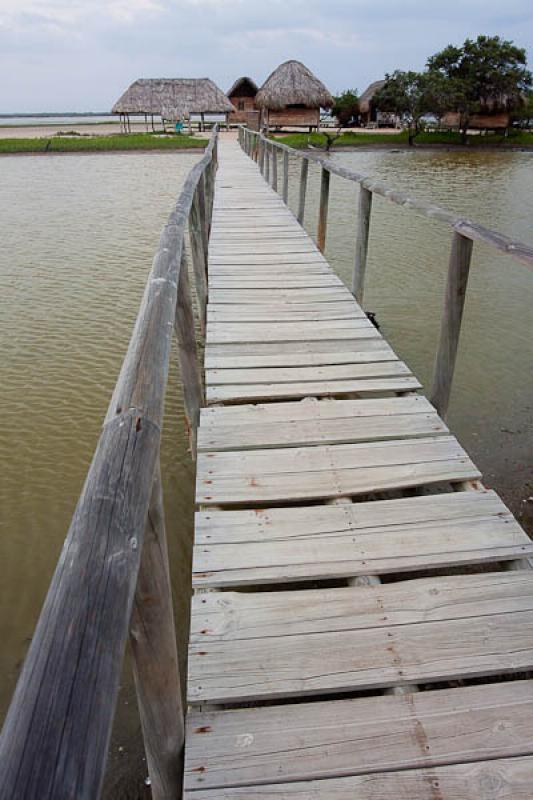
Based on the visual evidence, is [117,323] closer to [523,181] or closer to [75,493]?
[75,493]

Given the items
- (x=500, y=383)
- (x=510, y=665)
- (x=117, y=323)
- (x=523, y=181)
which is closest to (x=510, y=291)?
(x=500, y=383)

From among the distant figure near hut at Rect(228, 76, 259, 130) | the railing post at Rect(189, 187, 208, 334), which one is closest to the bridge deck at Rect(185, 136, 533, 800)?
the railing post at Rect(189, 187, 208, 334)

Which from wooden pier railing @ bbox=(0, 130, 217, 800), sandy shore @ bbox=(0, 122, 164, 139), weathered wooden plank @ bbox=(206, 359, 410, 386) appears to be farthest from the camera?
sandy shore @ bbox=(0, 122, 164, 139)

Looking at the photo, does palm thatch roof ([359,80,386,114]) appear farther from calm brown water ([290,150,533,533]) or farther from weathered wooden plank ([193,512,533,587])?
weathered wooden plank ([193,512,533,587])

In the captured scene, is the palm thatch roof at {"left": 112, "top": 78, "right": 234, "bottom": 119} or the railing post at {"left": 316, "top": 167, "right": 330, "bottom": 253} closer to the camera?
the railing post at {"left": 316, "top": 167, "right": 330, "bottom": 253}

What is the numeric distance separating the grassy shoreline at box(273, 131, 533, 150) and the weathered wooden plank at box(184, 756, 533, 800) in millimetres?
32801

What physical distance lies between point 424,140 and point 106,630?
4107cm

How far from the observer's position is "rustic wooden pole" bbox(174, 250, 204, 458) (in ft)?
9.26

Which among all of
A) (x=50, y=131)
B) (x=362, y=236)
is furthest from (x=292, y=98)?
(x=362, y=236)

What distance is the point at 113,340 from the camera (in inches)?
232

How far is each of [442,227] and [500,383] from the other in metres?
6.71

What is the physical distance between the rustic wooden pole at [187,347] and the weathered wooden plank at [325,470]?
78 centimetres

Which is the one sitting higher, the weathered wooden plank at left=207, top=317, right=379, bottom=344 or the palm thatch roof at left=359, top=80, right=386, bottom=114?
the palm thatch roof at left=359, top=80, right=386, bottom=114

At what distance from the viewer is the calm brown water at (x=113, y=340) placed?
129 inches
